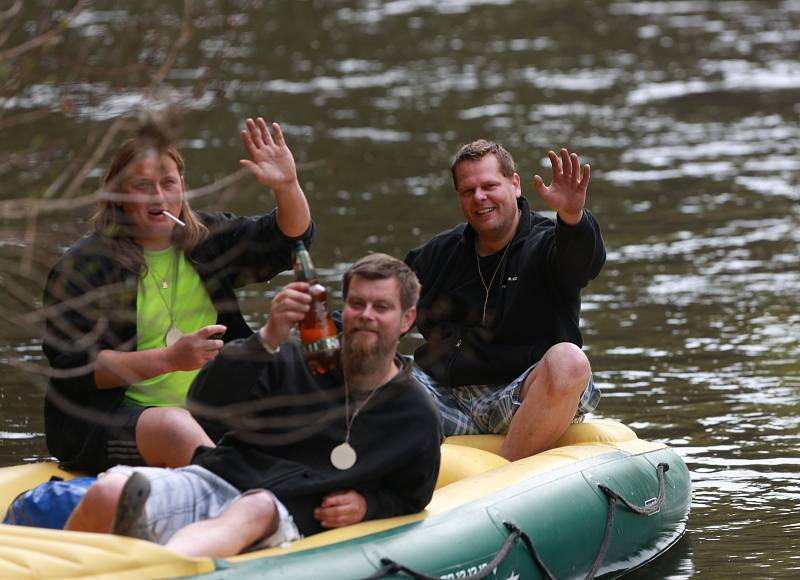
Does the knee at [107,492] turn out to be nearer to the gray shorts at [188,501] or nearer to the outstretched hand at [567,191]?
the gray shorts at [188,501]

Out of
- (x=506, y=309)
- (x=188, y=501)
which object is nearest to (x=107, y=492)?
(x=188, y=501)

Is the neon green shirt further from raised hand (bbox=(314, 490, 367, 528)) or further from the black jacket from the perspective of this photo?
raised hand (bbox=(314, 490, 367, 528))

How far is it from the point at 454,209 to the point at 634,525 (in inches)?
264

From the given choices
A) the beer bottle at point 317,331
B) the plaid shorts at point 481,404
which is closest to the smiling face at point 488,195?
the plaid shorts at point 481,404

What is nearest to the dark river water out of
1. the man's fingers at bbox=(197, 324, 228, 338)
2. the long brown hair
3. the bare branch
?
the bare branch

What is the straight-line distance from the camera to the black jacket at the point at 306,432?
4.70 meters

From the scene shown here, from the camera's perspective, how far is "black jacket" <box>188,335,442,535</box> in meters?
4.70

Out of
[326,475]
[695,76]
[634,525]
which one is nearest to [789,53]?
[695,76]

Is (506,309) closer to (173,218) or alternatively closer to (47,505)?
(173,218)

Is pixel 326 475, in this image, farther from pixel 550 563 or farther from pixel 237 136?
pixel 237 136

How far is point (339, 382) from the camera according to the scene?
4852mm

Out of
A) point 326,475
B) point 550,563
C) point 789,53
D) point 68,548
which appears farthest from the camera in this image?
point 789,53

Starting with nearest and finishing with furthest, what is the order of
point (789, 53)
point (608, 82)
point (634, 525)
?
point (634, 525), point (608, 82), point (789, 53)

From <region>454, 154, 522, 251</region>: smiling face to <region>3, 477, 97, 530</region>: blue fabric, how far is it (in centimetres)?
199
